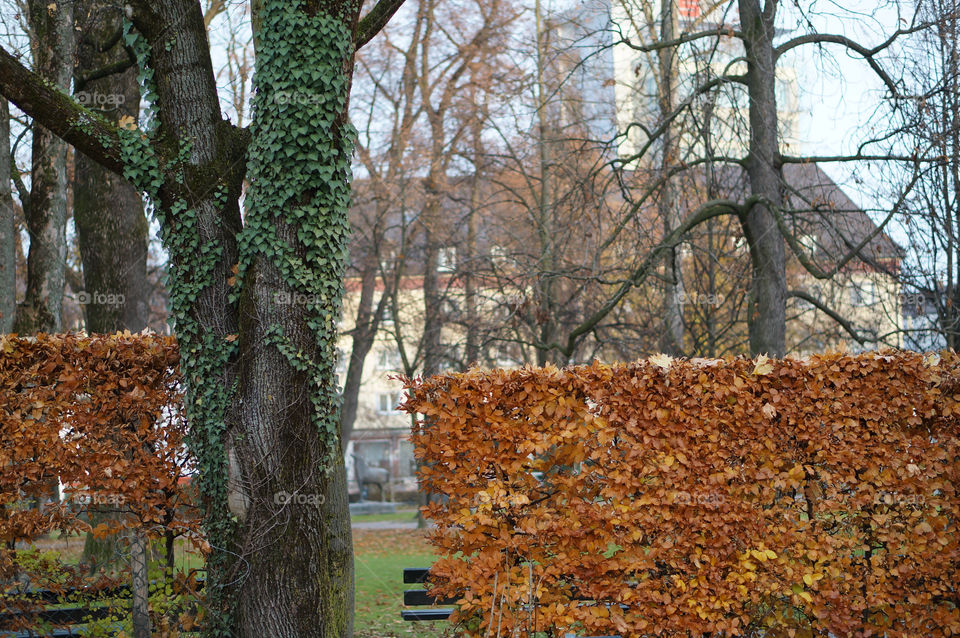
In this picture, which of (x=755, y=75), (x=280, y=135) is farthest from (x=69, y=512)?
(x=755, y=75)

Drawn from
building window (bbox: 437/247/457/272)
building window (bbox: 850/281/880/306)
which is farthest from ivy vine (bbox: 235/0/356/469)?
building window (bbox: 437/247/457/272)

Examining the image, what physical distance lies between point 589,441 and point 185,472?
3.46 metres

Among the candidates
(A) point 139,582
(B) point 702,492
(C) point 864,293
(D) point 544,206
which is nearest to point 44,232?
(A) point 139,582

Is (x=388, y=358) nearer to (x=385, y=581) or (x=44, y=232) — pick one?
(x=385, y=581)

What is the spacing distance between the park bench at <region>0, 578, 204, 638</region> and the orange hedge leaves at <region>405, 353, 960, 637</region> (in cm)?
263

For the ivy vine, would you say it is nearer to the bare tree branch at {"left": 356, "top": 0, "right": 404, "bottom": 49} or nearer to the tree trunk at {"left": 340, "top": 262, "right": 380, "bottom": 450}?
the bare tree branch at {"left": 356, "top": 0, "right": 404, "bottom": 49}

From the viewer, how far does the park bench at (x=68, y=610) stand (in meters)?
7.16

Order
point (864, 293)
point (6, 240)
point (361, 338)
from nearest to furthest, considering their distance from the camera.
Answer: point (6, 240) → point (864, 293) → point (361, 338)

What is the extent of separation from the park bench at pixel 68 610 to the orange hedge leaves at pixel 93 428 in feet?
1.10

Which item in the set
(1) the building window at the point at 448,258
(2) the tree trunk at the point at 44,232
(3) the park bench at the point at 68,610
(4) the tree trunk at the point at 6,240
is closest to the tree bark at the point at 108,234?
(2) the tree trunk at the point at 44,232

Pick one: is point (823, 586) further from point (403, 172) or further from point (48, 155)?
point (403, 172)

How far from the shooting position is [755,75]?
37.2ft

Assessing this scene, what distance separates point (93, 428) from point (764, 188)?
846cm

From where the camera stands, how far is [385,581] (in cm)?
1314
